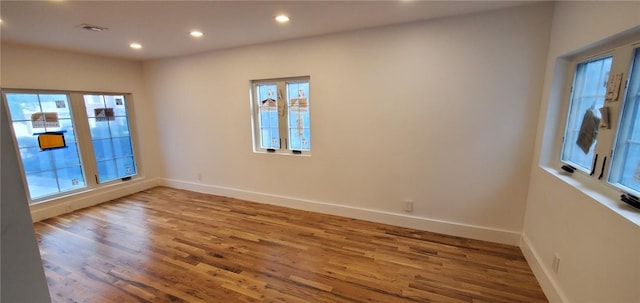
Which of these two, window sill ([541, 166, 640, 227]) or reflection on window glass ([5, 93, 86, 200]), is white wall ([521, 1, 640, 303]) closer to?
window sill ([541, 166, 640, 227])

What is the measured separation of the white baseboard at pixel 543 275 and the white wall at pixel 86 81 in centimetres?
576

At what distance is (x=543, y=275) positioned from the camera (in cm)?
205

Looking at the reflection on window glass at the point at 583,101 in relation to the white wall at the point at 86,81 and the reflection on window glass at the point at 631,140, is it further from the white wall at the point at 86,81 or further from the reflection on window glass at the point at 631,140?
the white wall at the point at 86,81

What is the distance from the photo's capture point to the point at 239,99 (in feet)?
12.5

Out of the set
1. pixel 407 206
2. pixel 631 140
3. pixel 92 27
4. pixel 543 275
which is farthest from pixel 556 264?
pixel 92 27

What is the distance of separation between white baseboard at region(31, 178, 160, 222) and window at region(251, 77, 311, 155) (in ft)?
8.40

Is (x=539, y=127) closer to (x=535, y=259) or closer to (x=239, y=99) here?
(x=535, y=259)

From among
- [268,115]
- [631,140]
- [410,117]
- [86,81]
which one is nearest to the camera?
[631,140]

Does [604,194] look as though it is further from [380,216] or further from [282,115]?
[282,115]

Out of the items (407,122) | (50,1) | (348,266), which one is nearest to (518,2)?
(407,122)

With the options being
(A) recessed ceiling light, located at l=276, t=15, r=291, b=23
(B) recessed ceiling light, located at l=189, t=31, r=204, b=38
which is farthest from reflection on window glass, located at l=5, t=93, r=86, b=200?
(A) recessed ceiling light, located at l=276, t=15, r=291, b=23

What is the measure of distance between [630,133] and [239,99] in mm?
3898

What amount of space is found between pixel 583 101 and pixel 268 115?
132 inches

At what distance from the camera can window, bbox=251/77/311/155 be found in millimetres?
3480
